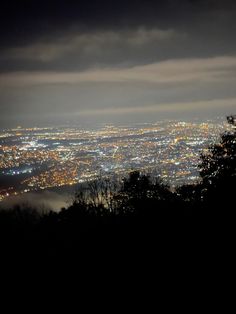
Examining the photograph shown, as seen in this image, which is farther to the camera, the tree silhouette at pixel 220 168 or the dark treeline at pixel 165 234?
the tree silhouette at pixel 220 168

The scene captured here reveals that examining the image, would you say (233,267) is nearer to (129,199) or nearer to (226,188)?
(226,188)

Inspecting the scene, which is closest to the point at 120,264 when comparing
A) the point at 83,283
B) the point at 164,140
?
the point at 83,283

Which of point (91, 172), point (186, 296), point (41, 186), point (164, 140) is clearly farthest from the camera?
point (164, 140)

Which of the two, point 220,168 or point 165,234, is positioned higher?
point 220,168

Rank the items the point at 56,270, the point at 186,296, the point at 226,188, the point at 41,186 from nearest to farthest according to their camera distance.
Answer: the point at 186,296, the point at 56,270, the point at 226,188, the point at 41,186

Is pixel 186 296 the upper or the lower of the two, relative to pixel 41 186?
upper

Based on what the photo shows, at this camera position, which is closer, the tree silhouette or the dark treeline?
the dark treeline

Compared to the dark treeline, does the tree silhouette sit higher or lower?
higher

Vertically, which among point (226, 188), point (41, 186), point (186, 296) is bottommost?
point (41, 186)

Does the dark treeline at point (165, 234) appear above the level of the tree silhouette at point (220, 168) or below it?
below

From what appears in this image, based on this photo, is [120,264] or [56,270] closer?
[120,264]

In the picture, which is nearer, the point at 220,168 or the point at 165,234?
the point at 165,234
